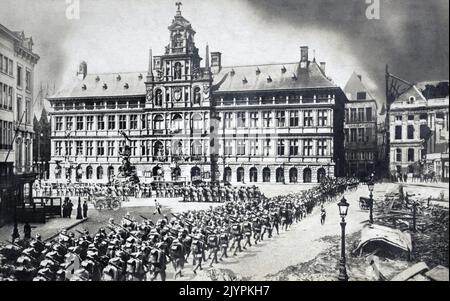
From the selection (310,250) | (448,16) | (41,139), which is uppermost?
(448,16)

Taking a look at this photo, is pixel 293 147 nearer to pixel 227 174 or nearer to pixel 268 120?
pixel 268 120

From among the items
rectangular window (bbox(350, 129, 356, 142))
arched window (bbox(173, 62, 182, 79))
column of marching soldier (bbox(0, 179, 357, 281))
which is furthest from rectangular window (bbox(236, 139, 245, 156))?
rectangular window (bbox(350, 129, 356, 142))

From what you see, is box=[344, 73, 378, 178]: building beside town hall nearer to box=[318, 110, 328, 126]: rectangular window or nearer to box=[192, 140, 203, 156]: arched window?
box=[318, 110, 328, 126]: rectangular window

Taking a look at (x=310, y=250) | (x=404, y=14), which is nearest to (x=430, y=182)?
(x=310, y=250)

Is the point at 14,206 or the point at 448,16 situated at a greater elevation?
the point at 448,16
